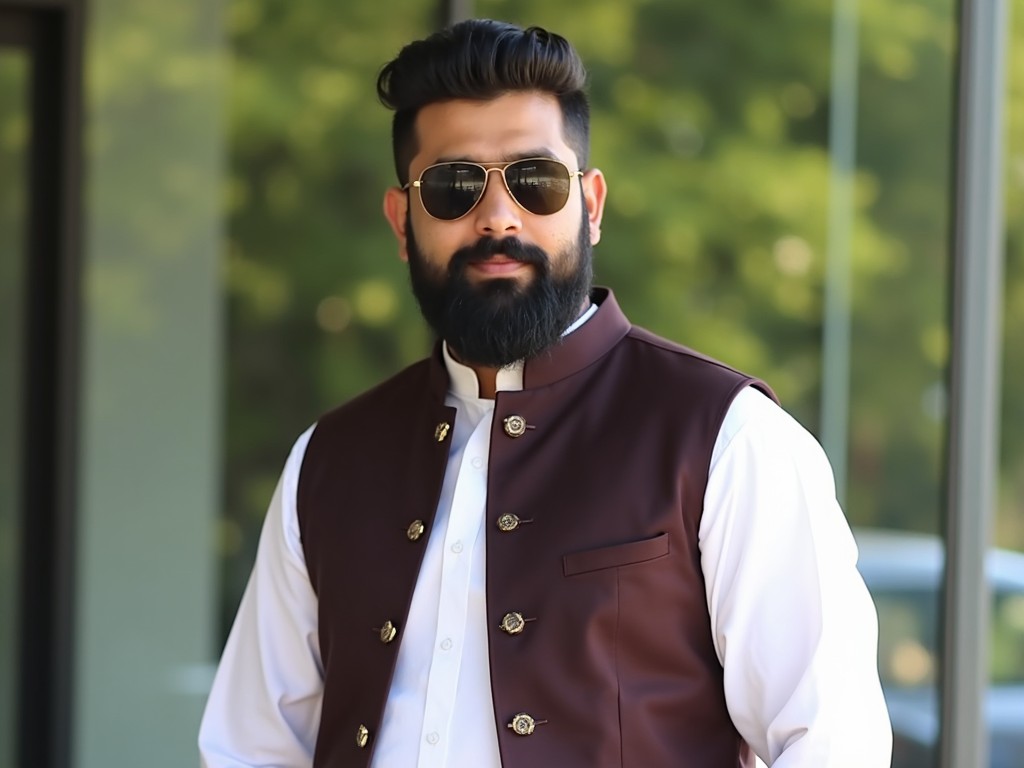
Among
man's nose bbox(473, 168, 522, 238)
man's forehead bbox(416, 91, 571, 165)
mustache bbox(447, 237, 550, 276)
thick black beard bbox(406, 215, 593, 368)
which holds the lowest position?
thick black beard bbox(406, 215, 593, 368)

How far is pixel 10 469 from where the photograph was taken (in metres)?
3.84

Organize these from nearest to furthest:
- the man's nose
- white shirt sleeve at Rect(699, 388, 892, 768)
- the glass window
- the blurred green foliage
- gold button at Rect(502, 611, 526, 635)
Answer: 1. white shirt sleeve at Rect(699, 388, 892, 768)
2. gold button at Rect(502, 611, 526, 635)
3. the man's nose
4. the glass window
5. the blurred green foliage

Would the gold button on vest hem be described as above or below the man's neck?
below

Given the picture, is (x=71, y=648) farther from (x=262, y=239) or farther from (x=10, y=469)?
(x=262, y=239)

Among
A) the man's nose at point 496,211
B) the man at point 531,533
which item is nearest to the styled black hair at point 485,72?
the man at point 531,533

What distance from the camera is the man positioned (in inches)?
62.1

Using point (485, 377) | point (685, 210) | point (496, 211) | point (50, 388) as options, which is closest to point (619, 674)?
point (485, 377)

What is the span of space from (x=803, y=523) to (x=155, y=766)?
2.82 m

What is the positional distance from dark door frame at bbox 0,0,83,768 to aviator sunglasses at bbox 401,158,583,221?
91.3 inches

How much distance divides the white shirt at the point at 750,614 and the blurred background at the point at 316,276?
1599 millimetres

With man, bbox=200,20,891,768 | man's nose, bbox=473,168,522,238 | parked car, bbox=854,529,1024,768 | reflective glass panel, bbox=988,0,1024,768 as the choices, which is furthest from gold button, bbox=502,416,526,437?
reflective glass panel, bbox=988,0,1024,768

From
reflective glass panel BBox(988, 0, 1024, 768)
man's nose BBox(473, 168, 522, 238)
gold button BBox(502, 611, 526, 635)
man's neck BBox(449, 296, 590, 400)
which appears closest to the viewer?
gold button BBox(502, 611, 526, 635)

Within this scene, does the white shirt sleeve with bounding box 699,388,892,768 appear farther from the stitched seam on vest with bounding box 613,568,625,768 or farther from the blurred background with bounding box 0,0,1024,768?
the blurred background with bounding box 0,0,1024,768

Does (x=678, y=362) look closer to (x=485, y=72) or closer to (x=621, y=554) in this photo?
(x=621, y=554)
